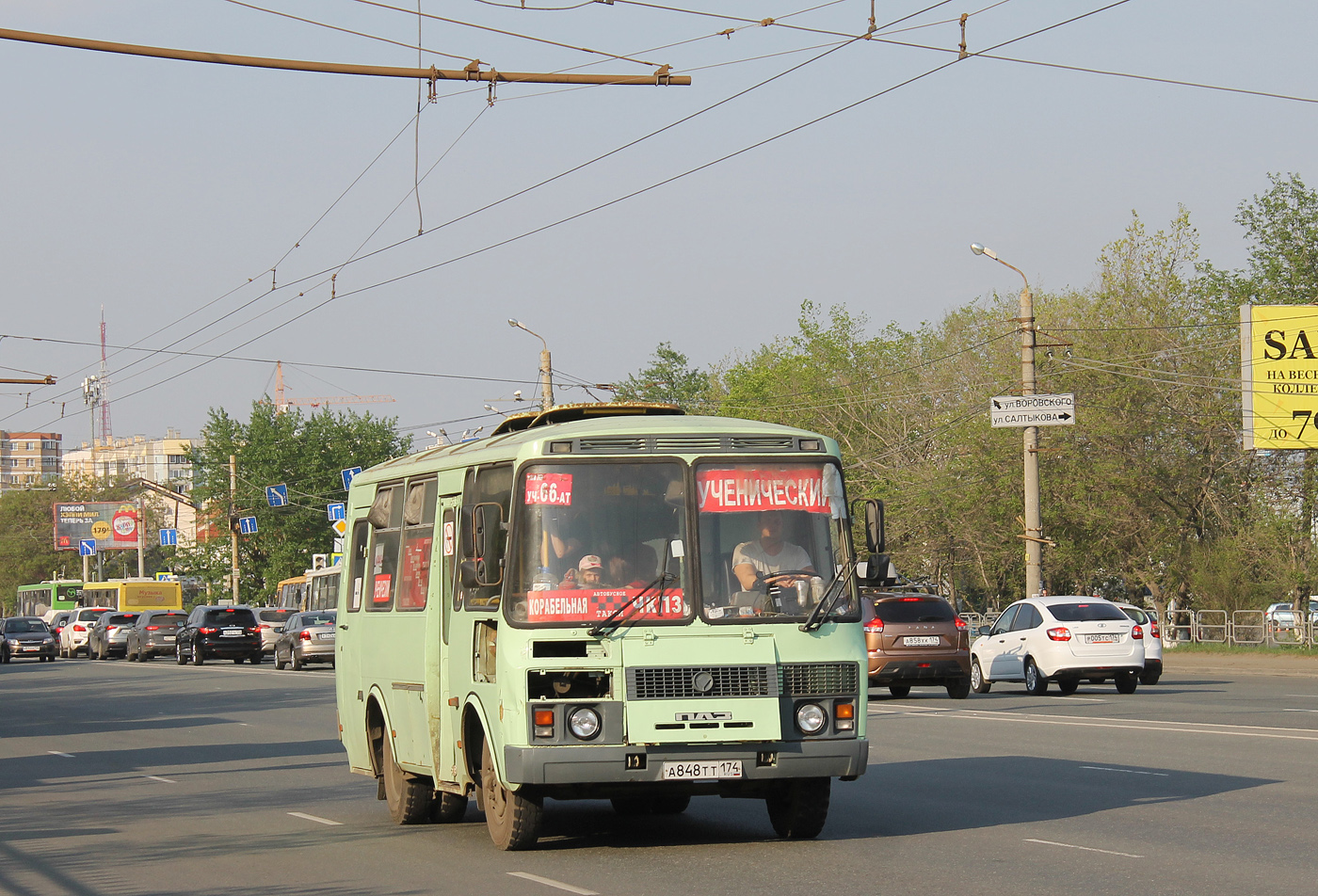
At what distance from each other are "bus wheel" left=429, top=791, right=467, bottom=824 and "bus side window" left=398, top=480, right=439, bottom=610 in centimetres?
143

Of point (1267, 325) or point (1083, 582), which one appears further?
point (1083, 582)

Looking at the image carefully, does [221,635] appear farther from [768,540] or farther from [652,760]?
[652,760]

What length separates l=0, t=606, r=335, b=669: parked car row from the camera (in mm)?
42875

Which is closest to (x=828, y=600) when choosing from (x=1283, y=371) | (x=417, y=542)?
(x=417, y=542)

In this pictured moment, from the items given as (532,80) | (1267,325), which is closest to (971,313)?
(1267,325)

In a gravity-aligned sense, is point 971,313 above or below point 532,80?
above

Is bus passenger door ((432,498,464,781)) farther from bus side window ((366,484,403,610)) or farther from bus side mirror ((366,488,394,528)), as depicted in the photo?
bus side mirror ((366,488,394,528))

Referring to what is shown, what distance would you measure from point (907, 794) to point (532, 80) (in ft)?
21.9

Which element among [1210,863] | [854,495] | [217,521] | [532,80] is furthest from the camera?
[217,521]

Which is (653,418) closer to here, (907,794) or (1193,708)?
(907,794)

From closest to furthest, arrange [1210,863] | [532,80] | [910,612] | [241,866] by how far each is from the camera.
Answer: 1. [1210,863]
2. [241,866]
3. [532,80]
4. [910,612]

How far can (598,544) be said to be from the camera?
9.70 metres

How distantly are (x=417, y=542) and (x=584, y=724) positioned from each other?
107 inches

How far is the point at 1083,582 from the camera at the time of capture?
52.2 metres
